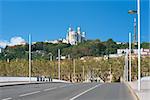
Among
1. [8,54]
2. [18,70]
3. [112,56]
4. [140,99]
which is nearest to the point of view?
[140,99]

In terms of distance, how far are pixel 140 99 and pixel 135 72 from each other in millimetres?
95583

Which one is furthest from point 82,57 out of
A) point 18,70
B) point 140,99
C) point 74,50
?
point 140,99

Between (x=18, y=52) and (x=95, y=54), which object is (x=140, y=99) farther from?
(x=95, y=54)

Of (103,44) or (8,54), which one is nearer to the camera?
(8,54)

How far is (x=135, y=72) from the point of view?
11512cm

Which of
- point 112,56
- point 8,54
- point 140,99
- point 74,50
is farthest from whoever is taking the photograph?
point 74,50

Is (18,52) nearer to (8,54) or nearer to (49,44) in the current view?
(8,54)

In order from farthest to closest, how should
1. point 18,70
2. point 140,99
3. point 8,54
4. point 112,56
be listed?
1. point 112,56
2. point 18,70
3. point 8,54
4. point 140,99

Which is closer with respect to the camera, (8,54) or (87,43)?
(8,54)

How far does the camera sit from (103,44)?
144250mm

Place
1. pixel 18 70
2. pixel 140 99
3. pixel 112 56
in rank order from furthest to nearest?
pixel 112 56, pixel 18 70, pixel 140 99

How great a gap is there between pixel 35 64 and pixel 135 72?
29298 mm

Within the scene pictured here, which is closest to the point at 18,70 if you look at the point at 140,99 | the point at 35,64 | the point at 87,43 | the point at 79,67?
the point at 35,64

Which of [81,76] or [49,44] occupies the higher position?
[49,44]
